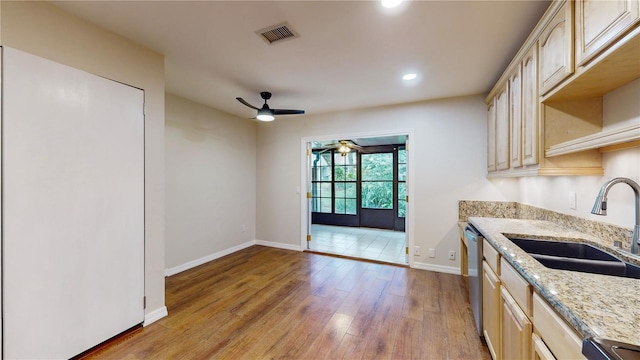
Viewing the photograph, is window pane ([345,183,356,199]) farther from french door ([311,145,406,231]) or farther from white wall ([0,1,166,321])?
white wall ([0,1,166,321])

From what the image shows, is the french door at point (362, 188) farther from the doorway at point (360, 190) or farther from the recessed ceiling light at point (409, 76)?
the recessed ceiling light at point (409, 76)

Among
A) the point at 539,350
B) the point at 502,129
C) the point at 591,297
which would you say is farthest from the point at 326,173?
the point at 591,297

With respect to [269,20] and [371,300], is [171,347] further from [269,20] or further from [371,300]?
[269,20]

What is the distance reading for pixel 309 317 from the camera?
2449mm

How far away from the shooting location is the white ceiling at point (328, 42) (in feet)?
5.74

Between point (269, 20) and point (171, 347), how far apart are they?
2.67 meters

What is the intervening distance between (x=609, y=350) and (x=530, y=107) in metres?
1.90

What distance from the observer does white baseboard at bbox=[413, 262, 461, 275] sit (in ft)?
11.7

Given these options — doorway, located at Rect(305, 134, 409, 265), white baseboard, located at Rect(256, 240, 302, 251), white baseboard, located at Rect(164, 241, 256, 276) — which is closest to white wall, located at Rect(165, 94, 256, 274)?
white baseboard, located at Rect(164, 241, 256, 276)

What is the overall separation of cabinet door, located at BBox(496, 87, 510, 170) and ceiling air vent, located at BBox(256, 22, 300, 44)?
215 centimetres

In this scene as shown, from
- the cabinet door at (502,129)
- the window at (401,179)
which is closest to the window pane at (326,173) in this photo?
the window at (401,179)

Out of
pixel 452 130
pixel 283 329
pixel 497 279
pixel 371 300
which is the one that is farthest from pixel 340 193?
pixel 497 279

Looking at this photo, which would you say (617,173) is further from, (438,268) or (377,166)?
(377,166)

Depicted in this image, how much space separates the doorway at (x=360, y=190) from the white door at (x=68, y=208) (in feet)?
13.4
